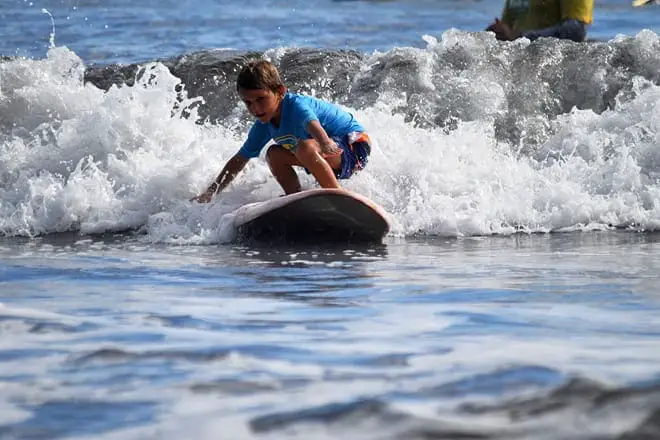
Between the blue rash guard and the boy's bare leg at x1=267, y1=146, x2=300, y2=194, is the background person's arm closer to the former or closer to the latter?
the blue rash guard

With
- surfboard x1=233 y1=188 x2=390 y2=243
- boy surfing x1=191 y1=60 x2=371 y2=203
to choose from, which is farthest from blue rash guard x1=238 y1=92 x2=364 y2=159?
surfboard x1=233 y1=188 x2=390 y2=243

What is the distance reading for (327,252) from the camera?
705 centimetres

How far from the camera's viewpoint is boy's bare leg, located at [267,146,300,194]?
7.82 meters

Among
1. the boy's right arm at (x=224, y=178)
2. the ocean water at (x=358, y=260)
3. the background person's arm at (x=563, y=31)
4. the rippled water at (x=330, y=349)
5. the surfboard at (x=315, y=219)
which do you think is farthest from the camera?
the background person's arm at (x=563, y=31)

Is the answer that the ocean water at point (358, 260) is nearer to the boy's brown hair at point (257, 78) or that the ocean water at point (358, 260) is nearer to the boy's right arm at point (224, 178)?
the boy's right arm at point (224, 178)

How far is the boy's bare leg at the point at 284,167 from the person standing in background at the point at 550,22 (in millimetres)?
5185

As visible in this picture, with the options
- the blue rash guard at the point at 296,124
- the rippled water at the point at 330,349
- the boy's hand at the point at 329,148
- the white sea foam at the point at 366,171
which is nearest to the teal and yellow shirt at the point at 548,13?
the white sea foam at the point at 366,171

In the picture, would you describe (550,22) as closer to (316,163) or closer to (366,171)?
(366,171)

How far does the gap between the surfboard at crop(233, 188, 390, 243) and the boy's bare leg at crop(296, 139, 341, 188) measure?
0.19 m

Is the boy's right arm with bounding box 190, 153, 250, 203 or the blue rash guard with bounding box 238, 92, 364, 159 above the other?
the blue rash guard with bounding box 238, 92, 364, 159

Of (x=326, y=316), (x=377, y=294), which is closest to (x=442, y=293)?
(x=377, y=294)

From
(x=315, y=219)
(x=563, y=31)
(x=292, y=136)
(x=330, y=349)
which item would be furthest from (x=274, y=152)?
(x=563, y=31)

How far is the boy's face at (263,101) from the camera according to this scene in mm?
7434

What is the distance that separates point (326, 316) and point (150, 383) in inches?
46.7
